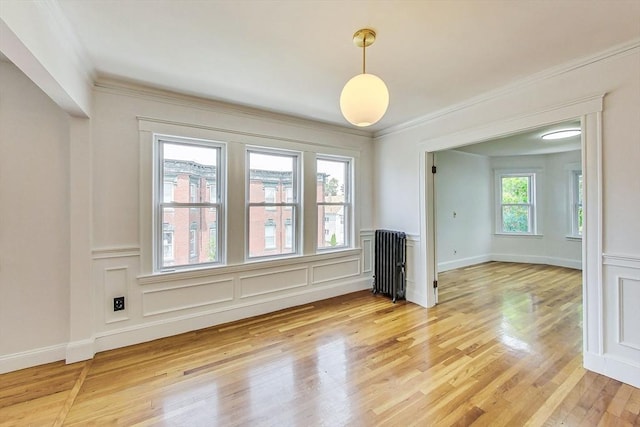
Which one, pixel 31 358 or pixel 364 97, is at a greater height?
pixel 364 97

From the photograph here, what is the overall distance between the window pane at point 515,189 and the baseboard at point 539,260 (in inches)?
51.0

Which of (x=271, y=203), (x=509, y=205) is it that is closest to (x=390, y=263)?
(x=271, y=203)

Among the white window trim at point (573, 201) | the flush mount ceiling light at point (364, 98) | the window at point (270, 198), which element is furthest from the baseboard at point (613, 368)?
the white window trim at point (573, 201)

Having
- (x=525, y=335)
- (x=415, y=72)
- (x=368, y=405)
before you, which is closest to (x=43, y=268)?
(x=368, y=405)

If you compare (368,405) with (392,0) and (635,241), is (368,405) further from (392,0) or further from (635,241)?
(392,0)

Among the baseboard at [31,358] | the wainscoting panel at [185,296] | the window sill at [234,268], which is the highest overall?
the window sill at [234,268]

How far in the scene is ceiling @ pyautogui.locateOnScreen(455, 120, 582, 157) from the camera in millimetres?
4743

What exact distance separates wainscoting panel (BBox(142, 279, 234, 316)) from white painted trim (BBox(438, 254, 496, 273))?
4.34 metres

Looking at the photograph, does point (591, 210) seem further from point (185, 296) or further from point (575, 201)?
point (575, 201)

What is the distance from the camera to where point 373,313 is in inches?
137

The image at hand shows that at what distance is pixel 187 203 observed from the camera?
10.1ft

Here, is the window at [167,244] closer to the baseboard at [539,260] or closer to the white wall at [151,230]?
the white wall at [151,230]

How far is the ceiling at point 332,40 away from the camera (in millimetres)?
1708

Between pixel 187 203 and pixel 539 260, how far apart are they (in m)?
7.34
